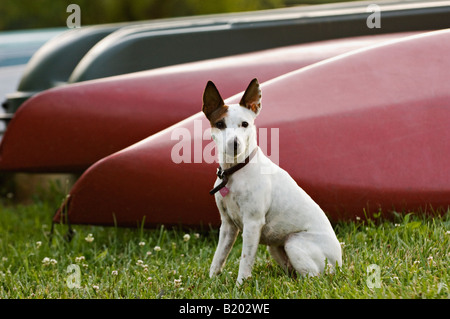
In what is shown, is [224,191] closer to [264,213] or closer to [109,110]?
[264,213]

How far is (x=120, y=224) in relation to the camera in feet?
10.2

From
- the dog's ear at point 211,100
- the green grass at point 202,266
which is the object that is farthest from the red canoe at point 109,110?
the dog's ear at point 211,100

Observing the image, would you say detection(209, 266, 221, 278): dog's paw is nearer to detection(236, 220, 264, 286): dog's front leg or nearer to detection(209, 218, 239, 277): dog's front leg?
detection(209, 218, 239, 277): dog's front leg

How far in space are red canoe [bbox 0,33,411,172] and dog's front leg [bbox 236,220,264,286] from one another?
1.77 metres

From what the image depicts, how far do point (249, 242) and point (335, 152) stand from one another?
0.99m

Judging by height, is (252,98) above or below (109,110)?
above

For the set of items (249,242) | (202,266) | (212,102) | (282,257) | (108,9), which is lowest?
(202,266)

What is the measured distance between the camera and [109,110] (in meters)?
3.89

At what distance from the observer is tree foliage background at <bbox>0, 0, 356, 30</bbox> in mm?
10727

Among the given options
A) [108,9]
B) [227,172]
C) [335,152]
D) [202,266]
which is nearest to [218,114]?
[227,172]

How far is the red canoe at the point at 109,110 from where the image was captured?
3.82 metres

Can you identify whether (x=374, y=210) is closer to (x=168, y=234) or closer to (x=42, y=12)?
(x=168, y=234)
